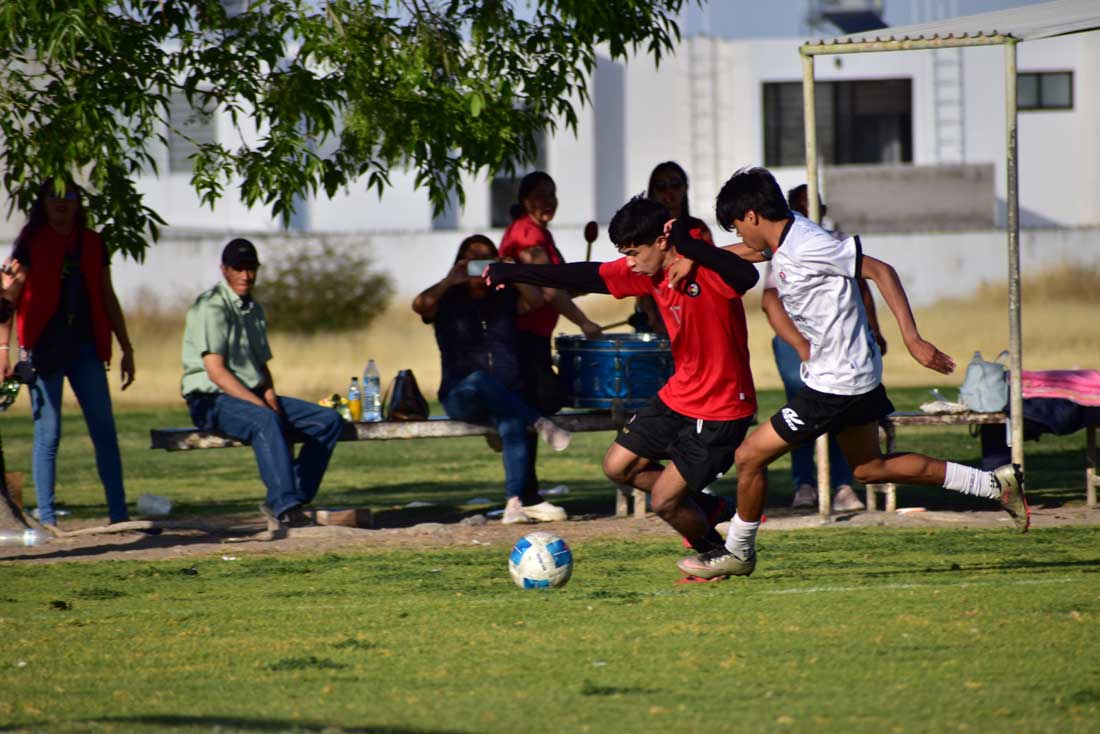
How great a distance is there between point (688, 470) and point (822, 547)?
5.88ft

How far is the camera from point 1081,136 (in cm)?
3334

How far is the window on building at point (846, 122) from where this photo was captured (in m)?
33.1

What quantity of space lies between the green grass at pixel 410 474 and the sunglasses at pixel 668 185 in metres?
2.25

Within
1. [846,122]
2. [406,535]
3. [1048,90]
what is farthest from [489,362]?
[1048,90]

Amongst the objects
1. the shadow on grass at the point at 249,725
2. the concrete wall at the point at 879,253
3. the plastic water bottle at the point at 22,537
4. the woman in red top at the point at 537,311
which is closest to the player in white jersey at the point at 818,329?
the shadow on grass at the point at 249,725

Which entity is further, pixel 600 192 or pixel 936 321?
pixel 600 192

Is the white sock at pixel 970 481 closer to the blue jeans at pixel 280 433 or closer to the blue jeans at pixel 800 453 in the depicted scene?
the blue jeans at pixel 800 453

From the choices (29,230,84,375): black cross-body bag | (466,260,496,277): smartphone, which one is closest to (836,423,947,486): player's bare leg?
(466,260,496,277): smartphone

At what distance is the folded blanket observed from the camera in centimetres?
1017

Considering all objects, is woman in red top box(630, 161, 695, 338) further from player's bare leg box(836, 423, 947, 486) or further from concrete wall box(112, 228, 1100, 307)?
concrete wall box(112, 228, 1100, 307)

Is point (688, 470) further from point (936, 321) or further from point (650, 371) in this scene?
point (936, 321)

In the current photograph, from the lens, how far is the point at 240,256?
32.2 ft

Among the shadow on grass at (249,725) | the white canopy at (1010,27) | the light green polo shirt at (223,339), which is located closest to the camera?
the shadow on grass at (249,725)

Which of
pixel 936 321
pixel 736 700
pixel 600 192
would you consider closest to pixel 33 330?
pixel 736 700
